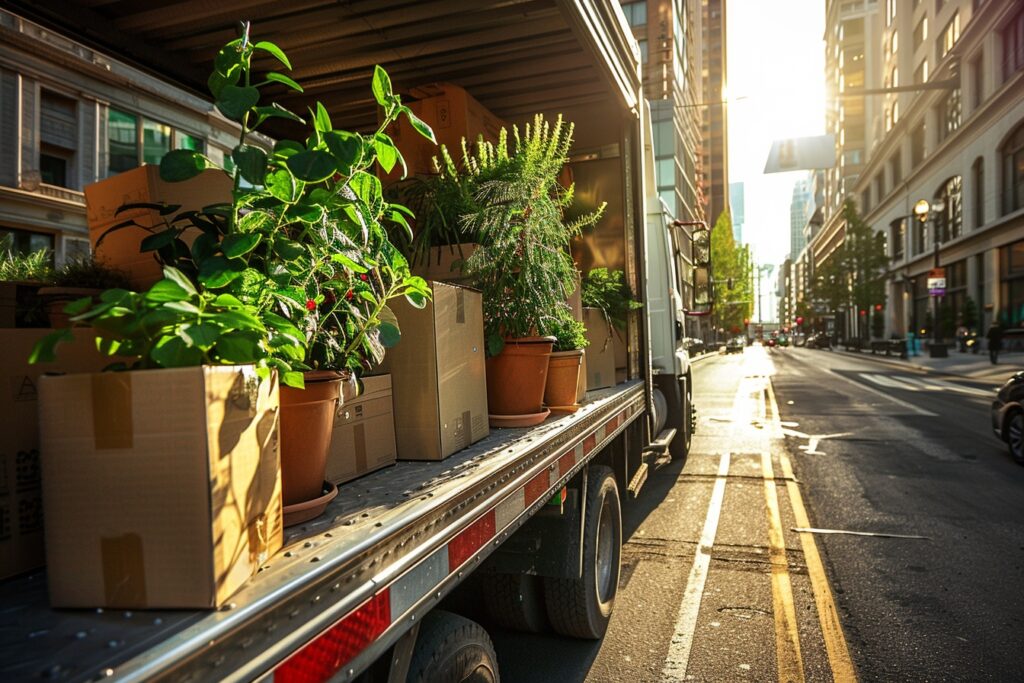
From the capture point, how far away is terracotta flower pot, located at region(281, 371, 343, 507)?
1.59m

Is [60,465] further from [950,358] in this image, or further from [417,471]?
[950,358]

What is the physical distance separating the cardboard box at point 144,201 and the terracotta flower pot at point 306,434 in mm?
1067

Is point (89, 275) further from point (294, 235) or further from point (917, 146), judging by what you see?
point (917, 146)

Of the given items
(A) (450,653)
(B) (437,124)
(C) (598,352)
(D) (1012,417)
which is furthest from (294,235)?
(D) (1012,417)

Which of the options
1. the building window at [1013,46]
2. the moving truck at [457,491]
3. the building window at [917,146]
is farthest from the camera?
the building window at [917,146]

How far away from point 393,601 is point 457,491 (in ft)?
1.30

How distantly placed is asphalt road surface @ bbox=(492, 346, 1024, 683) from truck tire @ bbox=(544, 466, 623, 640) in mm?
165

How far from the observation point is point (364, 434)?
2090 millimetres

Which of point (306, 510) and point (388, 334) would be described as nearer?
point (306, 510)

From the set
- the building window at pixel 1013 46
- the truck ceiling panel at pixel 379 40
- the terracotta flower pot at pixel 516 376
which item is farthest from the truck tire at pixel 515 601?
the building window at pixel 1013 46

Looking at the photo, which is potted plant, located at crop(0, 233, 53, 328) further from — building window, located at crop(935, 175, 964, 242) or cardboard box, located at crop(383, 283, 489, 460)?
building window, located at crop(935, 175, 964, 242)

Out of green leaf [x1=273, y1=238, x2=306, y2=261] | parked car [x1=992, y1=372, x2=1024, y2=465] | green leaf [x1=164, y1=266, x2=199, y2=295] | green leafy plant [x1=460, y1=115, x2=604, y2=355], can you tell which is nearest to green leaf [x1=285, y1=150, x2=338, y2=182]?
green leaf [x1=273, y1=238, x2=306, y2=261]

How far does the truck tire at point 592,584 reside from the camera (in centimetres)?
325

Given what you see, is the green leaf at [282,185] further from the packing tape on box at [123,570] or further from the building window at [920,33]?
the building window at [920,33]
